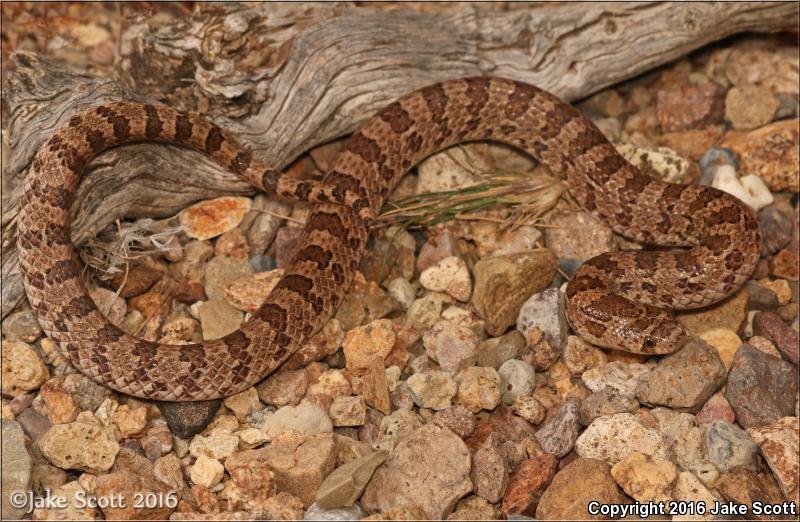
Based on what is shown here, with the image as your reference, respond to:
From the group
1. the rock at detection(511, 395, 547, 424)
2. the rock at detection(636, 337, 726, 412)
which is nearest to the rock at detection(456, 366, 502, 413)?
the rock at detection(511, 395, 547, 424)

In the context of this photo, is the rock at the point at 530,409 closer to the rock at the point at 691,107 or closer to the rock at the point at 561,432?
the rock at the point at 561,432

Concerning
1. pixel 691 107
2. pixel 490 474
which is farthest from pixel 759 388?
pixel 691 107

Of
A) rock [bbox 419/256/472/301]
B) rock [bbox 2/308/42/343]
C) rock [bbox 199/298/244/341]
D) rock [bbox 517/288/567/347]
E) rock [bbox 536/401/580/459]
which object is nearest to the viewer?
rock [bbox 536/401/580/459]

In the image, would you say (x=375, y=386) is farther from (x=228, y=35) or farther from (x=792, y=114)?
(x=792, y=114)

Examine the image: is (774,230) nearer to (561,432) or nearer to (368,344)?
(561,432)

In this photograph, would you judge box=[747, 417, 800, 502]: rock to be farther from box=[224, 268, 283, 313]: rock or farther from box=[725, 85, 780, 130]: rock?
box=[224, 268, 283, 313]: rock

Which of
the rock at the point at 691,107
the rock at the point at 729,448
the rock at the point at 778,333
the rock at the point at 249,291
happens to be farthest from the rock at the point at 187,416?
the rock at the point at 691,107
